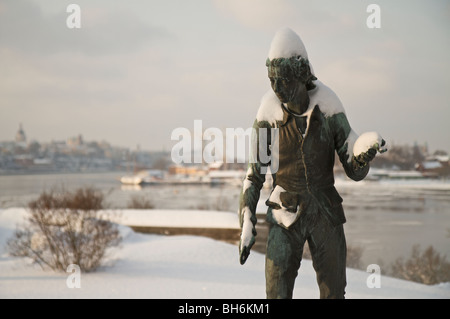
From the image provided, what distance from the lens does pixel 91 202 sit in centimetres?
1363

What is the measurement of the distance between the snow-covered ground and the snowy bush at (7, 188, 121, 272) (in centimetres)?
37

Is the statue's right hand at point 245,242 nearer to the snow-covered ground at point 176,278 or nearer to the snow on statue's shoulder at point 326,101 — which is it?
the snow on statue's shoulder at point 326,101

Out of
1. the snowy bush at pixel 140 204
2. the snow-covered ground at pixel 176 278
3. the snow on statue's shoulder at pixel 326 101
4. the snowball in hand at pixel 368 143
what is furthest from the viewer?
the snowy bush at pixel 140 204

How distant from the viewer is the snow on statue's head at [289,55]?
3.18 m

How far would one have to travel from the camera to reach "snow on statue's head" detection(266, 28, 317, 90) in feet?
10.4

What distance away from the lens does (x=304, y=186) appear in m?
3.38

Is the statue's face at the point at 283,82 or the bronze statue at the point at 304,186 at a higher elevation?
the statue's face at the point at 283,82

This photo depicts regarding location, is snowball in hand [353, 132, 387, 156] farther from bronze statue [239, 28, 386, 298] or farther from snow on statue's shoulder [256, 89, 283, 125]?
snow on statue's shoulder [256, 89, 283, 125]

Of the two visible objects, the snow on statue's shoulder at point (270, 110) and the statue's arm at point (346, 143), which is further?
the snow on statue's shoulder at point (270, 110)

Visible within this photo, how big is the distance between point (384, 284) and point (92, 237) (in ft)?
26.7

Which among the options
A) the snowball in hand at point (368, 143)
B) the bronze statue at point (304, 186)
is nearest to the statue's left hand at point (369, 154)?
the snowball in hand at point (368, 143)

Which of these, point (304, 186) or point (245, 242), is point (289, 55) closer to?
point (304, 186)

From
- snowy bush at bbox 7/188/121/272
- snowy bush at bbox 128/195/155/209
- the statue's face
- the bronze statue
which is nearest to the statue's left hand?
the bronze statue

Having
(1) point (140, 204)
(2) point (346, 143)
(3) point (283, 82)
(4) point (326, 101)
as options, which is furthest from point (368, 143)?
(1) point (140, 204)
